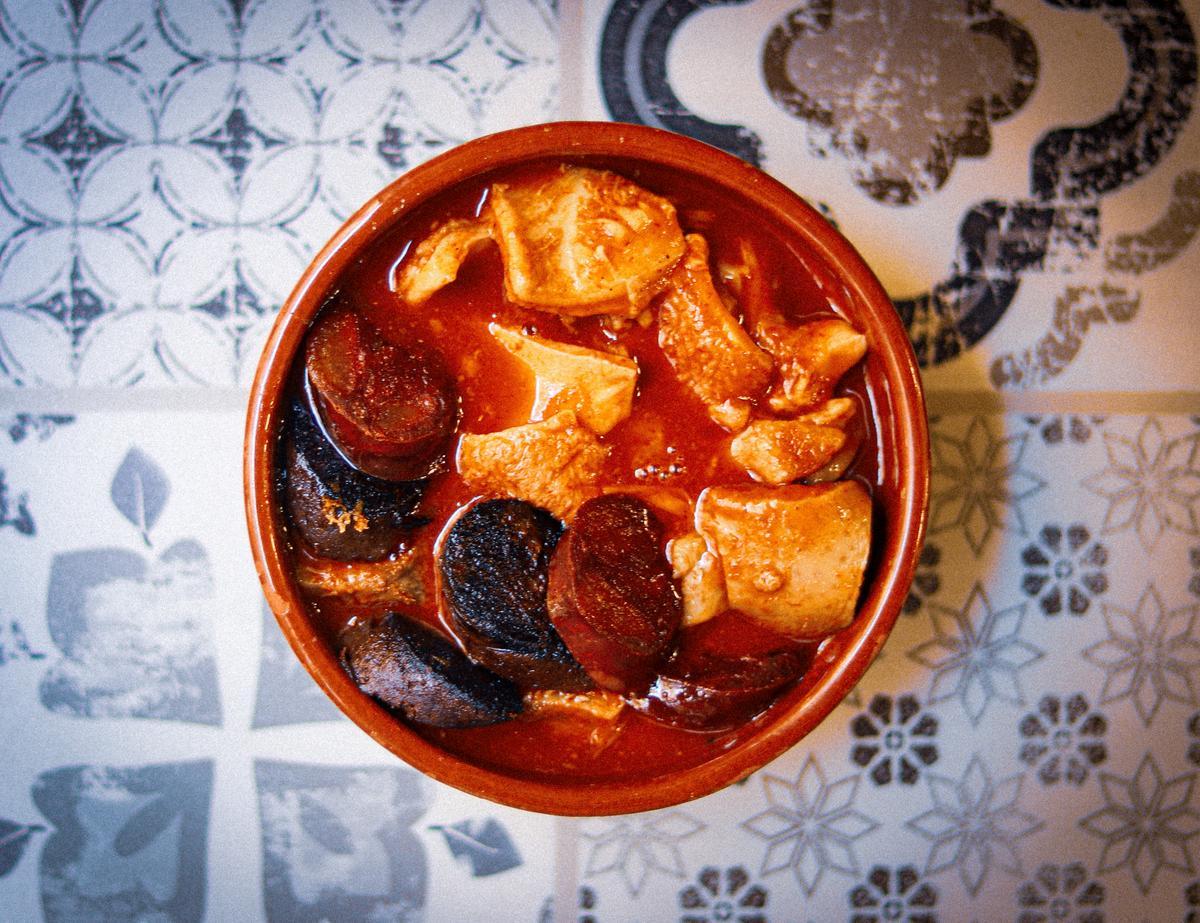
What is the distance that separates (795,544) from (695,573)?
0.16 meters

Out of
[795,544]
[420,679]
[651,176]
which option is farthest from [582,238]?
[420,679]

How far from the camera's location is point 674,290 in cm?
A: 133

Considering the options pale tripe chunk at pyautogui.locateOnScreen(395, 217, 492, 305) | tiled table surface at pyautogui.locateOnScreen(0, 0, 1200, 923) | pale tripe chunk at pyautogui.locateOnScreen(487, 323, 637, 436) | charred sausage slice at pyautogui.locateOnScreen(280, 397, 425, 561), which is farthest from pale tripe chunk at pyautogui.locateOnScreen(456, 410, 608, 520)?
tiled table surface at pyautogui.locateOnScreen(0, 0, 1200, 923)

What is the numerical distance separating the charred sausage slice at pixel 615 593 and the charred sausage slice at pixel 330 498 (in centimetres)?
27

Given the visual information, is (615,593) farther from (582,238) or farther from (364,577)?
(582,238)

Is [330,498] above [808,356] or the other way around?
the other way around

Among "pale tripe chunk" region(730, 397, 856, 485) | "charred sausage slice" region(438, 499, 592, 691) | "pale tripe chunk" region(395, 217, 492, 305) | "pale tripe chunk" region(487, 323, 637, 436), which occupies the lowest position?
"charred sausage slice" region(438, 499, 592, 691)

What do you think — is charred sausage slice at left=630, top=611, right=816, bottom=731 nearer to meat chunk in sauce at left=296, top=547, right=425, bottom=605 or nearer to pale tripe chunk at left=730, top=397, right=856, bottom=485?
pale tripe chunk at left=730, top=397, right=856, bottom=485

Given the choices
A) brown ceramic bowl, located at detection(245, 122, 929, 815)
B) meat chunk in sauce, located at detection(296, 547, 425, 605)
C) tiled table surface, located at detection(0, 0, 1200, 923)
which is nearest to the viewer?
brown ceramic bowl, located at detection(245, 122, 929, 815)

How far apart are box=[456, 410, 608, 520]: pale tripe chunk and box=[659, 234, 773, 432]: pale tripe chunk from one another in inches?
7.3

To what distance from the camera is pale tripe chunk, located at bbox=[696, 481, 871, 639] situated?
4.23ft

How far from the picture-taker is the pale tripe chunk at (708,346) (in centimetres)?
130

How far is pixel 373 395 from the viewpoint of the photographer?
1245mm

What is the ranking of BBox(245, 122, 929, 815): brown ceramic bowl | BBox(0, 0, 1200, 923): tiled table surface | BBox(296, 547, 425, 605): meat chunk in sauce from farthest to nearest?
BBox(0, 0, 1200, 923): tiled table surface, BBox(296, 547, 425, 605): meat chunk in sauce, BBox(245, 122, 929, 815): brown ceramic bowl
